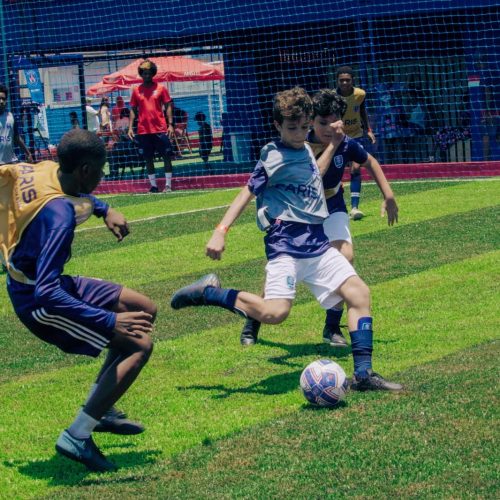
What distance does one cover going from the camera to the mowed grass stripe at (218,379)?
5809 millimetres

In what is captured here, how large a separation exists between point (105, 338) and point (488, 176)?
49.0 ft

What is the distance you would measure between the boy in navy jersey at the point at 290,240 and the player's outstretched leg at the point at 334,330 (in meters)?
0.97

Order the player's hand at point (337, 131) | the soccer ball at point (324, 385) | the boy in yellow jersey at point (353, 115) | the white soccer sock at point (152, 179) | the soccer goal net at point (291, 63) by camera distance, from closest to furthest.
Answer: the soccer ball at point (324, 385)
the player's hand at point (337, 131)
the boy in yellow jersey at point (353, 115)
the white soccer sock at point (152, 179)
the soccer goal net at point (291, 63)

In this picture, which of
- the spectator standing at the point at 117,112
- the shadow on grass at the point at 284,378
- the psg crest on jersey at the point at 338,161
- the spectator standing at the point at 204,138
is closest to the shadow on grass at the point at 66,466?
the shadow on grass at the point at 284,378

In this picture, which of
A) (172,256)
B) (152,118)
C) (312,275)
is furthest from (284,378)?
(152,118)

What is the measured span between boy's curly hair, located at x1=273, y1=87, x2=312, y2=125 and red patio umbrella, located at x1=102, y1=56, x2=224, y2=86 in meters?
23.1

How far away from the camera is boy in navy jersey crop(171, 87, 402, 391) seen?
666 cm

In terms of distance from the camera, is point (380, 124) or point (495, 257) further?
point (380, 124)

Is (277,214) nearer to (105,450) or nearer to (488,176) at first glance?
(105,450)

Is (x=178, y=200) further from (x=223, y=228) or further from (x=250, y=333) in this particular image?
(x=223, y=228)

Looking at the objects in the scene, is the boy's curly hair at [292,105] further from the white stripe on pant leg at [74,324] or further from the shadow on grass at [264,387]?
the white stripe on pant leg at [74,324]

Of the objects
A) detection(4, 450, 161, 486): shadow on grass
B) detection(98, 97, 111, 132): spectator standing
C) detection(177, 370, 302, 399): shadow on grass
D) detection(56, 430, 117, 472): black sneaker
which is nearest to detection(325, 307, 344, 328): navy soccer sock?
detection(177, 370, 302, 399): shadow on grass

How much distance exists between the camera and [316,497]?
4766 mm

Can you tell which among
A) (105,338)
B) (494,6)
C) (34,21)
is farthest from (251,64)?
(105,338)
